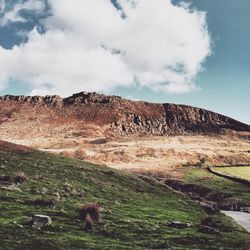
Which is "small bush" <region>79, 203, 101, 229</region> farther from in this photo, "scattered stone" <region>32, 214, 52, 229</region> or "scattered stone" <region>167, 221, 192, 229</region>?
"scattered stone" <region>167, 221, 192, 229</region>

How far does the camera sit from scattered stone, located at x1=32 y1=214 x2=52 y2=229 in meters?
25.3

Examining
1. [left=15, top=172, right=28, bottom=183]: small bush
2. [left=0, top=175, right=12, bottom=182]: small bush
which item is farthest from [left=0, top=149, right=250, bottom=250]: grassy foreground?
[left=0, top=175, right=12, bottom=182]: small bush

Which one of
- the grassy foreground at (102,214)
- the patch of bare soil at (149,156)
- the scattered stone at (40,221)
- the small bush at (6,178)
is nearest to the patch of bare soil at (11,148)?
the grassy foreground at (102,214)

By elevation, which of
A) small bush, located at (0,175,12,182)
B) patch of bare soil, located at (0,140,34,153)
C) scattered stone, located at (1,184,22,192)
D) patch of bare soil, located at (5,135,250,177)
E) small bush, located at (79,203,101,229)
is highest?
patch of bare soil, located at (5,135,250,177)

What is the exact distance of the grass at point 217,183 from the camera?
5797 centimetres

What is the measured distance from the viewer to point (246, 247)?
26.2 meters

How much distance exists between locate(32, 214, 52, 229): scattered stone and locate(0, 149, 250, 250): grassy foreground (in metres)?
0.31

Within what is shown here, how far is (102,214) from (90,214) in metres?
2.18

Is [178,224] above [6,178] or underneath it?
underneath

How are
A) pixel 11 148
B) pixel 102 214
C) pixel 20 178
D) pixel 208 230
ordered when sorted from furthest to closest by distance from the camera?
pixel 11 148
pixel 20 178
pixel 102 214
pixel 208 230

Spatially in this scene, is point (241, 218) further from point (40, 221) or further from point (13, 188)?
point (40, 221)

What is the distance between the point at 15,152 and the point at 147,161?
53774mm

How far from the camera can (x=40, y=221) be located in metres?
25.8

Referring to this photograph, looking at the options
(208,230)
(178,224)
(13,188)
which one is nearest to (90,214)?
(178,224)
